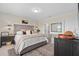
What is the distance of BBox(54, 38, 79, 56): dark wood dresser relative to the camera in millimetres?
1211

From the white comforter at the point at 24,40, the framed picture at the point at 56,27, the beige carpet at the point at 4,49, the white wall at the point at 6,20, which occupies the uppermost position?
the white wall at the point at 6,20

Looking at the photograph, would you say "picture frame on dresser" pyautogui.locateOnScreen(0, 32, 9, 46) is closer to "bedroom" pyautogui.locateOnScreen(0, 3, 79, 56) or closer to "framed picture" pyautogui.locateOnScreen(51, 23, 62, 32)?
"bedroom" pyautogui.locateOnScreen(0, 3, 79, 56)

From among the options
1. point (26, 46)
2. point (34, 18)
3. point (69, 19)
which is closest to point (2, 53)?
point (26, 46)

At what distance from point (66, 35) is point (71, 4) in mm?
521

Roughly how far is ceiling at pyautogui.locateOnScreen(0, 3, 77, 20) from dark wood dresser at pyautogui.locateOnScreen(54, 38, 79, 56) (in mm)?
488

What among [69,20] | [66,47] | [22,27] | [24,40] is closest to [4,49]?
[24,40]

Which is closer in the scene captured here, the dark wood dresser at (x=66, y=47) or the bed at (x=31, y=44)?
the dark wood dresser at (x=66, y=47)

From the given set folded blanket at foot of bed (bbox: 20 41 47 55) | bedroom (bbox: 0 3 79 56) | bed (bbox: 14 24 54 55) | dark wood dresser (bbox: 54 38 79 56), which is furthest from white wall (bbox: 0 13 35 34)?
dark wood dresser (bbox: 54 38 79 56)

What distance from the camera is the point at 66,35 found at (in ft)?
4.27

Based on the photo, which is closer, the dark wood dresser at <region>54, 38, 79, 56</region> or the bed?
the dark wood dresser at <region>54, 38, 79, 56</region>

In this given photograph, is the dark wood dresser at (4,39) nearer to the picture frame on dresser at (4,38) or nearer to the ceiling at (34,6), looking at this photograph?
the picture frame on dresser at (4,38)

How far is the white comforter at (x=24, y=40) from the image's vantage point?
4.44ft

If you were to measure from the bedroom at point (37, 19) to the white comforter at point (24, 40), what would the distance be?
1.1 inches

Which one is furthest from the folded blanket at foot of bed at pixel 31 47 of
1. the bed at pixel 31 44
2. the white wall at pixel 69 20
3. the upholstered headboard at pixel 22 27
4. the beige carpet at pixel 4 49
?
the white wall at pixel 69 20
